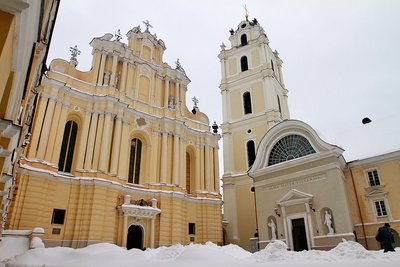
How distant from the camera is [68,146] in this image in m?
21.3

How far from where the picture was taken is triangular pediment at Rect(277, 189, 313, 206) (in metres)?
17.9

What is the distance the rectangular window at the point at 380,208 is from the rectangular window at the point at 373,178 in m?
1.08

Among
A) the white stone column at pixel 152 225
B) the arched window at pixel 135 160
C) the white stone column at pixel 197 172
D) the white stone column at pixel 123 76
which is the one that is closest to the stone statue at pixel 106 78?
the white stone column at pixel 123 76

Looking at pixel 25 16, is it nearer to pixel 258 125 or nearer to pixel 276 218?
pixel 276 218

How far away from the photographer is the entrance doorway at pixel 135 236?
70.9 feet

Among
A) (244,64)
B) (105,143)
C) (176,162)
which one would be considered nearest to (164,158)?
(176,162)

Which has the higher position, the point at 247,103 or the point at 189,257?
the point at 247,103

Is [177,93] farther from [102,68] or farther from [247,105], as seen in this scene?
[247,105]

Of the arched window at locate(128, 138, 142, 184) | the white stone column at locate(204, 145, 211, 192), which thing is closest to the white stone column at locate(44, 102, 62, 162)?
the arched window at locate(128, 138, 142, 184)

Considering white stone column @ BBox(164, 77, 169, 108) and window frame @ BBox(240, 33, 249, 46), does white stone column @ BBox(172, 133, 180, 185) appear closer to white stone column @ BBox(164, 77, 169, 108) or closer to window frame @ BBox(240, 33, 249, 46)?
white stone column @ BBox(164, 77, 169, 108)

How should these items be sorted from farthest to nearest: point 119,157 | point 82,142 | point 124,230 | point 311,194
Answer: point 119,157 < point 82,142 < point 124,230 < point 311,194

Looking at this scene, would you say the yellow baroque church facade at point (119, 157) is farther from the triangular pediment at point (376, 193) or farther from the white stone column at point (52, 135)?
the triangular pediment at point (376, 193)

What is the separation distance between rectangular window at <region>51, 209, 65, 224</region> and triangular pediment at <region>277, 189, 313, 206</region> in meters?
14.2

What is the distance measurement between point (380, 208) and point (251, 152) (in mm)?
15906
